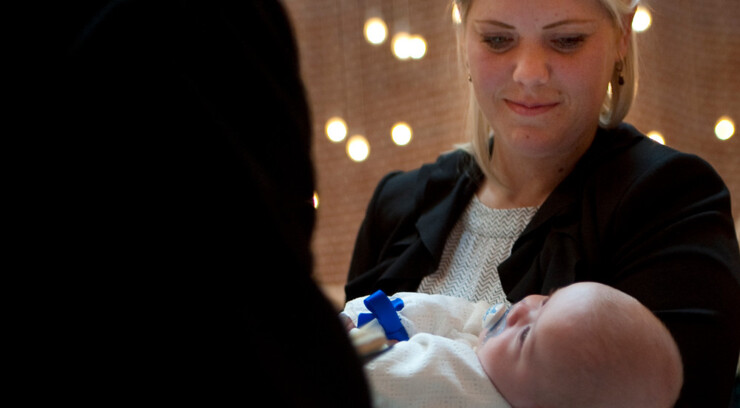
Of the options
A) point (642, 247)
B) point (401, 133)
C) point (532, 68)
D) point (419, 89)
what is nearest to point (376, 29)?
point (419, 89)

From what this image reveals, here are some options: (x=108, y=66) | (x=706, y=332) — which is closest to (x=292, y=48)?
(x=108, y=66)

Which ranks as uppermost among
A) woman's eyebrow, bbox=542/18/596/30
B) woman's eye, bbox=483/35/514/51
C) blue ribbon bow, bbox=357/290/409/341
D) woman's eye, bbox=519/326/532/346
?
woman's eye, bbox=483/35/514/51

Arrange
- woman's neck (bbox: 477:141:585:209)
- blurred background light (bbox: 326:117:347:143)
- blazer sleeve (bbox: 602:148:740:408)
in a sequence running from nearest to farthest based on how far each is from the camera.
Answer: blazer sleeve (bbox: 602:148:740:408) → woman's neck (bbox: 477:141:585:209) → blurred background light (bbox: 326:117:347:143)

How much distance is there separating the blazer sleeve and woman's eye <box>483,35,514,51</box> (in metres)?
0.36

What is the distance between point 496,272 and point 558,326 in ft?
1.38

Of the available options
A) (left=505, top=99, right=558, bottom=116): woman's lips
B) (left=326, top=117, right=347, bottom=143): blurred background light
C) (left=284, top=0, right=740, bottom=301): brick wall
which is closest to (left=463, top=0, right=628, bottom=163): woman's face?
(left=505, top=99, right=558, bottom=116): woman's lips

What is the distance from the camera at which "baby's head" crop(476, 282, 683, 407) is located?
119 cm

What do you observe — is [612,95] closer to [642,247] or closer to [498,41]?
[498,41]

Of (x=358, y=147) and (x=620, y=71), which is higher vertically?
(x=358, y=147)

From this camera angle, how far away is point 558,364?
1210 mm

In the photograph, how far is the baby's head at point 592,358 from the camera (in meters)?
1.19

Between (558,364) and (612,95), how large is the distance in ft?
2.42

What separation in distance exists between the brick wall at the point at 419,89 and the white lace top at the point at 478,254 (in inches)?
38.9

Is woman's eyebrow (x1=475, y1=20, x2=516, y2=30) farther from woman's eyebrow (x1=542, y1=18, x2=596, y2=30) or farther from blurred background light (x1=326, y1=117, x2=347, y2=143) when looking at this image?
blurred background light (x1=326, y1=117, x2=347, y2=143)
